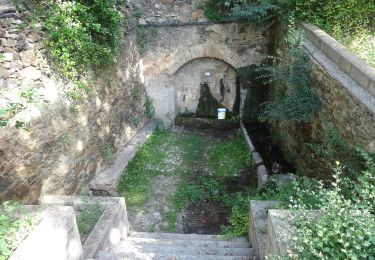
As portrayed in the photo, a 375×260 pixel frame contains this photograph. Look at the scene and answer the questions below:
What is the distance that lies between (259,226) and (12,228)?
2.81 metres

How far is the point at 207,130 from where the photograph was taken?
9727 mm

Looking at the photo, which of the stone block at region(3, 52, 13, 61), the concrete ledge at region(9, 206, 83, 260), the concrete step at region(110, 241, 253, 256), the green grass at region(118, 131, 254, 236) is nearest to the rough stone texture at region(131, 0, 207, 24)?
the green grass at region(118, 131, 254, 236)

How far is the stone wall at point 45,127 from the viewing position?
421 centimetres

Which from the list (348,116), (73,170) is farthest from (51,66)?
(348,116)

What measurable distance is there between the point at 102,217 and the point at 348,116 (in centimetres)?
347

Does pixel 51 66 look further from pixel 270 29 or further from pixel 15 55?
pixel 270 29

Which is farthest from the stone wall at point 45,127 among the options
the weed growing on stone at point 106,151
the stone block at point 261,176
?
the stone block at point 261,176

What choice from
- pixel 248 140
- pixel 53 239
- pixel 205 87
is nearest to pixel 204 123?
pixel 205 87

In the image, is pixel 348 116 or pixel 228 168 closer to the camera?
pixel 348 116

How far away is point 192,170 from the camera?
25.2 feet

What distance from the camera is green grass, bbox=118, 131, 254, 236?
648 cm

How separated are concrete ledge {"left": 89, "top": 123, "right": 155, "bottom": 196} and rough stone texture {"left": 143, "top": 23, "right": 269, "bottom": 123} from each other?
2.09m

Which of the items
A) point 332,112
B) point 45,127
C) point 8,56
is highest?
point 8,56

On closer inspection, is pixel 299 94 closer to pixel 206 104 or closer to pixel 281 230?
pixel 281 230
